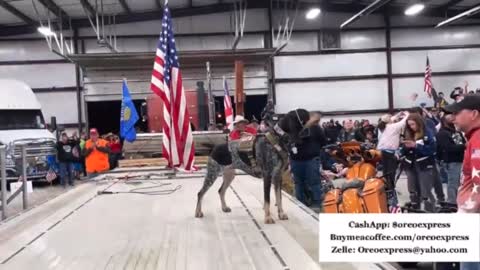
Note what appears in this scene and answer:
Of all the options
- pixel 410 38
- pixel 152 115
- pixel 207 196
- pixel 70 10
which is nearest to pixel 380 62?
pixel 410 38

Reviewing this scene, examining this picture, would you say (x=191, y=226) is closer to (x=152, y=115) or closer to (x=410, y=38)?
(x=152, y=115)

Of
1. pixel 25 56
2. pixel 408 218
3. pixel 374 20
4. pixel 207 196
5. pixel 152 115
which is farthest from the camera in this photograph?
pixel 374 20

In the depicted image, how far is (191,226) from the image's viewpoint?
5.24m

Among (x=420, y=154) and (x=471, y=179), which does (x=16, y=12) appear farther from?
(x=471, y=179)

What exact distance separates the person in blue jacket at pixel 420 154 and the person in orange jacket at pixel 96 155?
8.43m

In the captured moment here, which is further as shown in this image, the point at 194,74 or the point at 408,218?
the point at 194,74

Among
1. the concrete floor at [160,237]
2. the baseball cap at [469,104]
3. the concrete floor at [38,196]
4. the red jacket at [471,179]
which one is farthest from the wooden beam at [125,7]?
the red jacket at [471,179]

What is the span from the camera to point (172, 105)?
22.0 feet

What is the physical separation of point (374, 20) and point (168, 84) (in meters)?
15.5

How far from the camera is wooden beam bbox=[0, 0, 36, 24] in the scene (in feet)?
52.6

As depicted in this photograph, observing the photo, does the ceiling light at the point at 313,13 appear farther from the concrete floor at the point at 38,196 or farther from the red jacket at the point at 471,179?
the red jacket at the point at 471,179

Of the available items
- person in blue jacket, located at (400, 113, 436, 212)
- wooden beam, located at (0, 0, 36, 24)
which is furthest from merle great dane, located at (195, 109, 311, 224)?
wooden beam, located at (0, 0, 36, 24)

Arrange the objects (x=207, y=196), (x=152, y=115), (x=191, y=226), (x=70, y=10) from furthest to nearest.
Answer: (x=70, y=10) → (x=152, y=115) → (x=207, y=196) → (x=191, y=226)

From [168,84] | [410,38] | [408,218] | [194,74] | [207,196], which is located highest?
[410,38]
